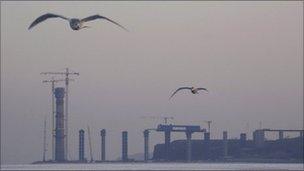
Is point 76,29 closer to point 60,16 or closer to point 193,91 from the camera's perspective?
point 60,16

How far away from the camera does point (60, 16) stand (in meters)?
45.4

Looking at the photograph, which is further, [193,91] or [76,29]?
[193,91]

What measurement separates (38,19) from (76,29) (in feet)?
5.51

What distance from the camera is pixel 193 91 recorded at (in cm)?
7325

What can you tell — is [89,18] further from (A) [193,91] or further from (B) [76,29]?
(A) [193,91]

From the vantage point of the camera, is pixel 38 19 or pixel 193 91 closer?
pixel 38 19

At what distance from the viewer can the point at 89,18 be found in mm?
47781

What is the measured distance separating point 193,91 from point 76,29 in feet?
87.1

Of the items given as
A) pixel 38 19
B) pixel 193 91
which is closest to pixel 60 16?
pixel 38 19

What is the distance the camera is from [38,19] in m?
47.2

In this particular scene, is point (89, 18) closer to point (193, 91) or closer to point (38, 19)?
→ point (38, 19)

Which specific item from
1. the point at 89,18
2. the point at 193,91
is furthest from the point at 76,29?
the point at 193,91

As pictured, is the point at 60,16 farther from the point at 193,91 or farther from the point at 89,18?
the point at 193,91

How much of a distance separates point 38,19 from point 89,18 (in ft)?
7.26
